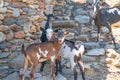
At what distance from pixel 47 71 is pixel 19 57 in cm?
85

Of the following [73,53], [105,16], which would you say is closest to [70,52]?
[73,53]

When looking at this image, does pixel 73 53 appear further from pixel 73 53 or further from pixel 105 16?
pixel 105 16

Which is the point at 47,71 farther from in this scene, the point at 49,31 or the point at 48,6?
the point at 48,6

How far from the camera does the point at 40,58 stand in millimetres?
5875

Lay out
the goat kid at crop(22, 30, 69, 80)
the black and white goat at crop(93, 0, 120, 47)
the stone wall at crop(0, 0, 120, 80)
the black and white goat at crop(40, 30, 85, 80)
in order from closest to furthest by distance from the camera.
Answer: the goat kid at crop(22, 30, 69, 80) < the black and white goat at crop(40, 30, 85, 80) < the stone wall at crop(0, 0, 120, 80) < the black and white goat at crop(93, 0, 120, 47)

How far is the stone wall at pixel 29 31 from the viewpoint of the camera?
24.0 feet

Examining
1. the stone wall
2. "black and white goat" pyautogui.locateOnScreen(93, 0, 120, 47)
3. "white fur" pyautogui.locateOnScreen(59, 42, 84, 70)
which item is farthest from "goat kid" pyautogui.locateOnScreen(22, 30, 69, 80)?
"black and white goat" pyautogui.locateOnScreen(93, 0, 120, 47)

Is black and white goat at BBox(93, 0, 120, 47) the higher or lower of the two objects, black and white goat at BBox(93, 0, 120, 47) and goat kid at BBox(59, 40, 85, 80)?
the higher

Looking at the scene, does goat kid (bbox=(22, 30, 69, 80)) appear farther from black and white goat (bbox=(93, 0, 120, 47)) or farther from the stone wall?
black and white goat (bbox=(93, 0, 120, 47))

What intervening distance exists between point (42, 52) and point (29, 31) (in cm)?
245

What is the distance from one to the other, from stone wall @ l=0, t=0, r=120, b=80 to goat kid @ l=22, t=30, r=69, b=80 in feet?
3.30

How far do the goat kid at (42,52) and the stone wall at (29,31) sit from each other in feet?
3.30

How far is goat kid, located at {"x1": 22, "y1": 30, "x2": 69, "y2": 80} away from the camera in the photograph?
5758 mm

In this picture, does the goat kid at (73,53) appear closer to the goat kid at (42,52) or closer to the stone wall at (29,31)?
the goat kid at (42,52)
